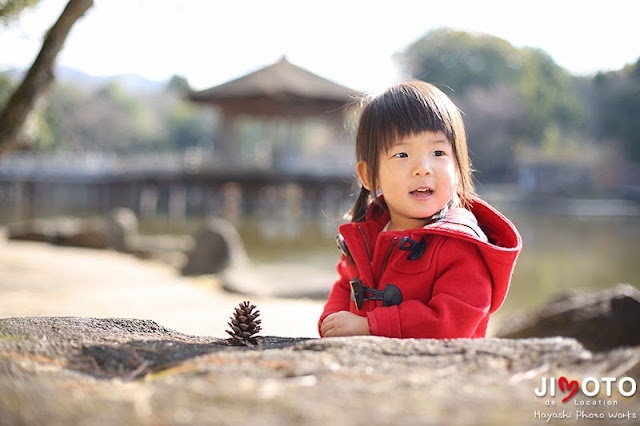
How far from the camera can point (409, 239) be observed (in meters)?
1.58

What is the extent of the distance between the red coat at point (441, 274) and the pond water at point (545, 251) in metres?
5.30

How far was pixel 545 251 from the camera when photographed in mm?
14586

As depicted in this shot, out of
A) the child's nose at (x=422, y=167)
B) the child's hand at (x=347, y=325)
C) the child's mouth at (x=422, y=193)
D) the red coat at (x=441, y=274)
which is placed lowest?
the child's hand at (x=347, y=325)

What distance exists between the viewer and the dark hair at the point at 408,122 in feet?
5.49

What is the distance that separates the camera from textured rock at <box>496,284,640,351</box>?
13.5 ft

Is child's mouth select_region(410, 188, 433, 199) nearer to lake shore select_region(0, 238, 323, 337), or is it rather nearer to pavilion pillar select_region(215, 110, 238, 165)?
lake shore select_region(0, 238, 323, 337)

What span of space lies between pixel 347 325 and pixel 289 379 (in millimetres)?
673

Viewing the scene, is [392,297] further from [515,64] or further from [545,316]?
[515,64]

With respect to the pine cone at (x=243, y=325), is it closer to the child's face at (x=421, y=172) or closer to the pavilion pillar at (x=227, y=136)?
the child's face at (x=421, y=172)

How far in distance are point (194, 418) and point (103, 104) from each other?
44.4 meters

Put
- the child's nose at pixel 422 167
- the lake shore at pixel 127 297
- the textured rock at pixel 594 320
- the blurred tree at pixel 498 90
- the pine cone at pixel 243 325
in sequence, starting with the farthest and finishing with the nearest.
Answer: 1. the blurred tree at pixel 498 90
2. the lake shore at pixel 127 297
3. the textured rock at pixel 594 320
4. the child's nose at pixel 422 167
5. the pine cone at pixel 243 325

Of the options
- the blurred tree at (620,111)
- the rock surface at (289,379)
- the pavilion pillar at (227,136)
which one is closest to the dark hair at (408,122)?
the rock surface at (289,379)

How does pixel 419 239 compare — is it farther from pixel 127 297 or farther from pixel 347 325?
pixel 127 297

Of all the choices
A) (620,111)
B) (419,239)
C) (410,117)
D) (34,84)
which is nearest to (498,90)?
(620,111)
